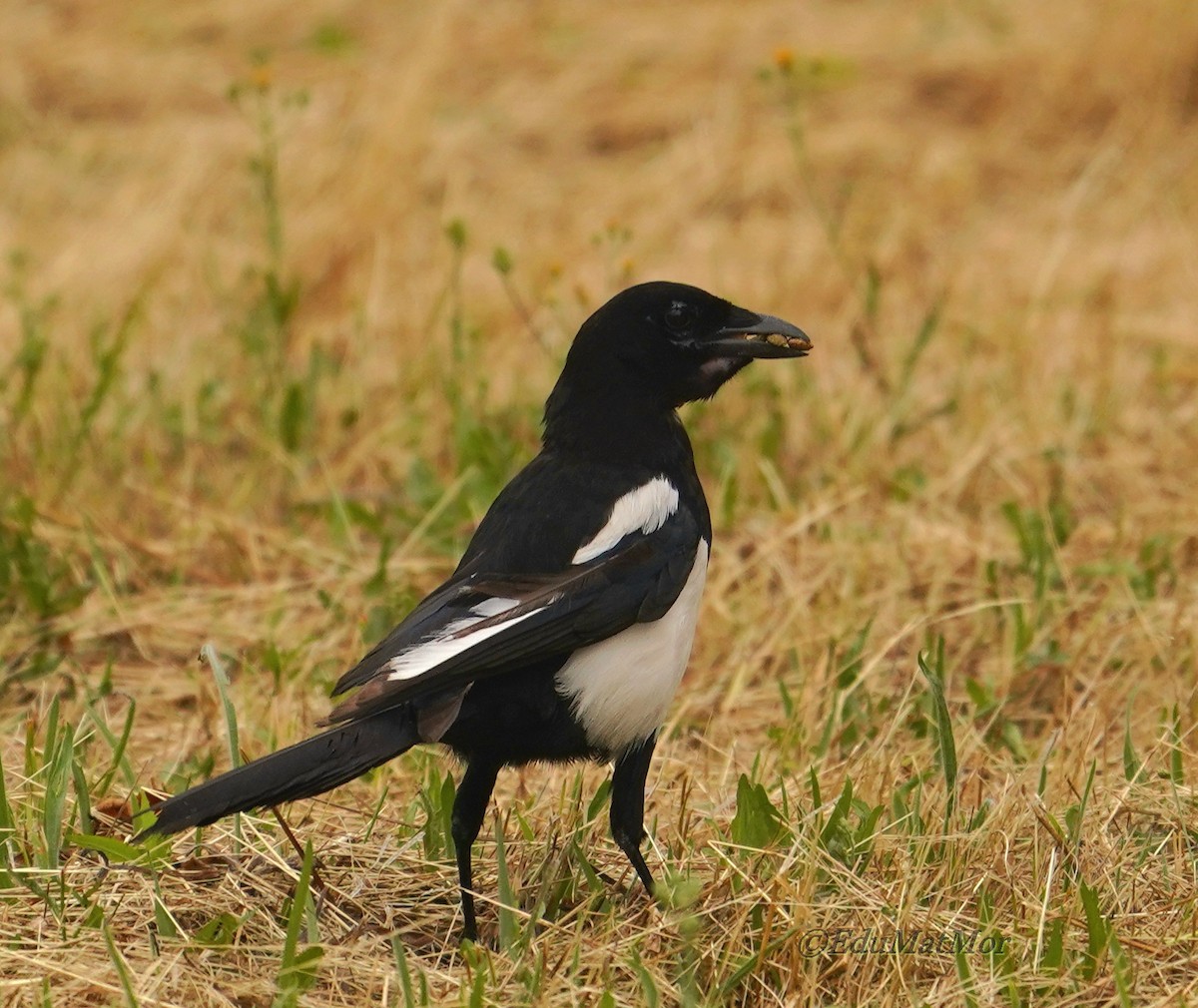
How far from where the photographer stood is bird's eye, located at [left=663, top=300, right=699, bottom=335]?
347 cm

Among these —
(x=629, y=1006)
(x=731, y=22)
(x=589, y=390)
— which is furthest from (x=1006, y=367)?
(x=731, y=22)

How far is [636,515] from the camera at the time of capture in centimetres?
321

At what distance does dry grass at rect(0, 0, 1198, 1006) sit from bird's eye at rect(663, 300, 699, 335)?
31.5 inches

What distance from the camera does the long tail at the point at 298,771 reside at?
2662mm

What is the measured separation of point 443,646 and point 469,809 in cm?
34

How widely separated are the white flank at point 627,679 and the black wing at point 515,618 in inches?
1.6

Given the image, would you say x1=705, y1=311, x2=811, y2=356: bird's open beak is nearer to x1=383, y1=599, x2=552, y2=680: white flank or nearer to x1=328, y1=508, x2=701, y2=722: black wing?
x1=328, y1=508, x2=701, y2=722: black wing

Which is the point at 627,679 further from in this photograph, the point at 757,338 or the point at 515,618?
the point at 757,338

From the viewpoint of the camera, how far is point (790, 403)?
18.6ft

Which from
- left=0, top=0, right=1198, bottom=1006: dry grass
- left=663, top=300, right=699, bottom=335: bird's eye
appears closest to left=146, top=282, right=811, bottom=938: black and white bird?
left=663, top=300, right=699, bottom=335: bird's eye

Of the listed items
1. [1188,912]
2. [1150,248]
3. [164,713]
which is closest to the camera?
[1188,912]

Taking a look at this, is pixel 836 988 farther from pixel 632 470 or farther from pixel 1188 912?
pixel 632 470

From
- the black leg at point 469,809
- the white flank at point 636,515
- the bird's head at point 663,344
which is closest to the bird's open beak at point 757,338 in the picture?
the bird's head at point 663,344

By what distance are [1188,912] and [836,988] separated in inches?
22.1
